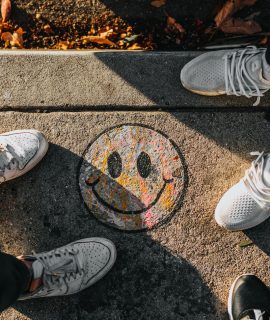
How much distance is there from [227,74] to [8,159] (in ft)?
4.36

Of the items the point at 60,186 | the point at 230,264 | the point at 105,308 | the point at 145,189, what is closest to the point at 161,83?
the point at 145,189

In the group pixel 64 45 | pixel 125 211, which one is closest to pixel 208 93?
pixel 125 211

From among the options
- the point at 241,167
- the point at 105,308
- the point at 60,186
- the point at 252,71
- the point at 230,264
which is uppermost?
the point at 252,71

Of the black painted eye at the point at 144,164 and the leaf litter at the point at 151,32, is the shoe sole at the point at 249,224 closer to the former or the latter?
the black painted eye at the point at 144,164

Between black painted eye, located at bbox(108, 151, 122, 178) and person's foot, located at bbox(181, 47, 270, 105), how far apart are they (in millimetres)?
573

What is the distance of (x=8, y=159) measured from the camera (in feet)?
7.54

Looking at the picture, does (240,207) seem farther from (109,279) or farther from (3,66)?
(3,66)

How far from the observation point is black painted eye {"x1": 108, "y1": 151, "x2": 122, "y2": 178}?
2.35 m

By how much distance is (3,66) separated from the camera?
2.45 m

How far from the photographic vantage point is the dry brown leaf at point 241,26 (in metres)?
2.43

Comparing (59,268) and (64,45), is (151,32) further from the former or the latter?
(59,268)

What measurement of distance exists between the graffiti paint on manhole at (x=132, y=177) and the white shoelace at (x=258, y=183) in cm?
36

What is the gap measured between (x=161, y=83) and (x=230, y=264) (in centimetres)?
111

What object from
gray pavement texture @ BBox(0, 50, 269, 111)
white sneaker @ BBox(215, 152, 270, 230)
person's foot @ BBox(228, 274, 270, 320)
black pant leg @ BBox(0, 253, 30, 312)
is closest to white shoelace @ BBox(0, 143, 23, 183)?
gray pavement texture @ BBox(0, 50, 269, 111)
